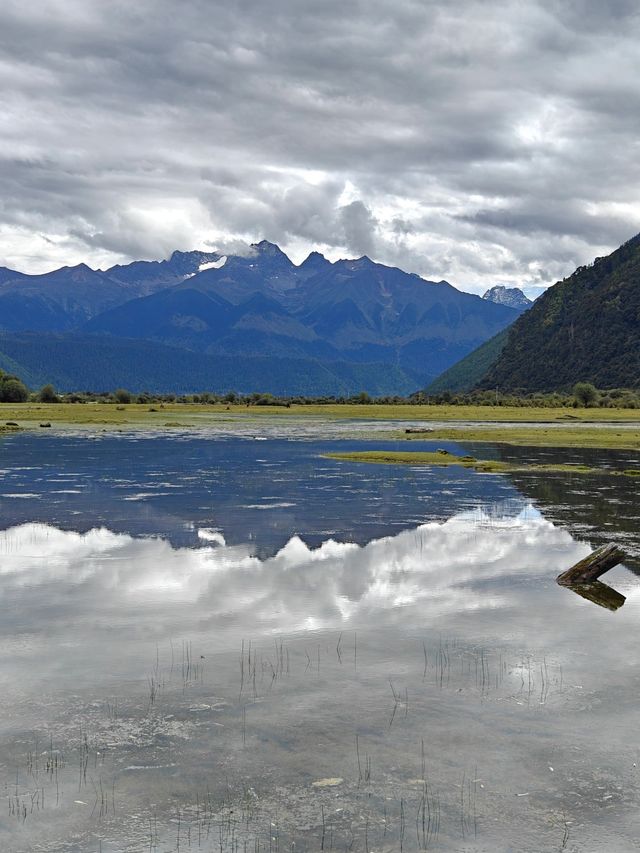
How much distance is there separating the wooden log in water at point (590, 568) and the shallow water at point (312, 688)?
2.76 feet

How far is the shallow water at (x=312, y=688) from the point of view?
A: 11.3m

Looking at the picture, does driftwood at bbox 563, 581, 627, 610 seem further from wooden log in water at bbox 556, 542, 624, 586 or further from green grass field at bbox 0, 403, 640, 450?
green grass field at bbox 0, 403, 640, 450

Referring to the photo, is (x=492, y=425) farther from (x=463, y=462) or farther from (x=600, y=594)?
(x=600, y=594)

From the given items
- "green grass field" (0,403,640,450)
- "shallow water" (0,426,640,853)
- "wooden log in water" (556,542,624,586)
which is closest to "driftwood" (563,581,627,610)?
"wooden log in water" (556,542,624,586)

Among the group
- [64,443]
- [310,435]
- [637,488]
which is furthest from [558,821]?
[310,435]

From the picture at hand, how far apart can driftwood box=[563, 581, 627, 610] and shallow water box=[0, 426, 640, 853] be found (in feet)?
1.31

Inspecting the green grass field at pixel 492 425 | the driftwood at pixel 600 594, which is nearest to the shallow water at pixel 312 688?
the driftwood at pixel 600 594

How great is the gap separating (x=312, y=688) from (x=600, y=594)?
11415mm

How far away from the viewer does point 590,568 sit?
82.7ft

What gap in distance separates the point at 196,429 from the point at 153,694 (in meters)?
97.5

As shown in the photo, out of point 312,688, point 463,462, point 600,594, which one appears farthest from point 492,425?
point 312,688

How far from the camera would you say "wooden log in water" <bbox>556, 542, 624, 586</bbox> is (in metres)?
25.2

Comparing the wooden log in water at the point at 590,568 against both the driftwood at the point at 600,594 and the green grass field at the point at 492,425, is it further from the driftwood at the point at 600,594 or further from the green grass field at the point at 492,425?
the green grass field at the point at 492,425

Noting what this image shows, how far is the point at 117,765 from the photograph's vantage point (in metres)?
12.7
